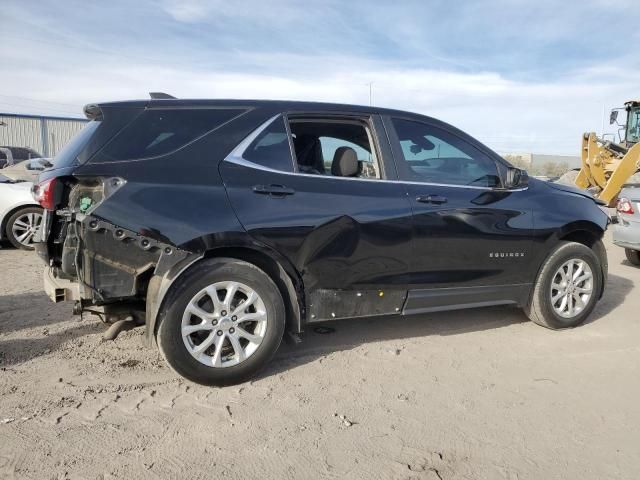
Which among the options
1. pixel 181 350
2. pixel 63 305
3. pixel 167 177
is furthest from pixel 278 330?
pixel 63 305

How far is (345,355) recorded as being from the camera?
13.1ft

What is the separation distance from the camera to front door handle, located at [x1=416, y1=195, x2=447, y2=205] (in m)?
3.95

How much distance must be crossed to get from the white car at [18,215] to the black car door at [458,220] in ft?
20.6

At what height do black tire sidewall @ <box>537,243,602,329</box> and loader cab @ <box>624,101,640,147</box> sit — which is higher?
loader cab @ <box>624,101,640,147</box>

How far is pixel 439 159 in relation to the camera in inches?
167

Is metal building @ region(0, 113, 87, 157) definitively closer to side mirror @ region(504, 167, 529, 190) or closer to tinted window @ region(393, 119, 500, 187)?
tinted window @ region(393, 119, 500, 187)

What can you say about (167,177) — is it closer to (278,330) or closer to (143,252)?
(143,252)

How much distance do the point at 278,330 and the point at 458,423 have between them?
1.27 metres

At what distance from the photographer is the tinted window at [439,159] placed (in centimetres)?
408

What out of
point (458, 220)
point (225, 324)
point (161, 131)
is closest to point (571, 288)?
point (458, 220)

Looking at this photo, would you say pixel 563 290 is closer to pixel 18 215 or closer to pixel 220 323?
pixel 220 323

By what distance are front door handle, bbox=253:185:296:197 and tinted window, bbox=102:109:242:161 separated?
20.6 inches

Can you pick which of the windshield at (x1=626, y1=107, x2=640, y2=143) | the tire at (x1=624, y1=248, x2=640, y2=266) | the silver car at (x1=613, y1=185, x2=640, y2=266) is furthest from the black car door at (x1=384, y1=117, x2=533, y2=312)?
the windshield at (x1=626, y1=107, x2=640, y2=143)

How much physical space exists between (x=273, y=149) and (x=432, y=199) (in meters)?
1.29
